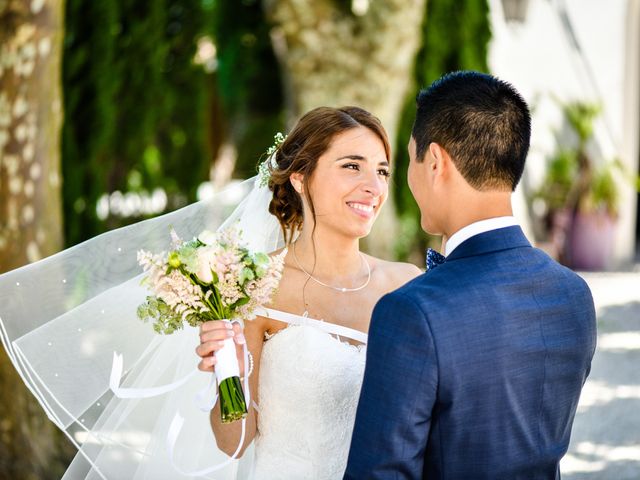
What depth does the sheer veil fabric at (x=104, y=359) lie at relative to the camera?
129 inches

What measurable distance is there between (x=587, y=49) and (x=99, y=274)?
42.4 ft

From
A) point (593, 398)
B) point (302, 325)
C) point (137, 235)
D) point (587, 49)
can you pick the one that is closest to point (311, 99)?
point (593, 398)

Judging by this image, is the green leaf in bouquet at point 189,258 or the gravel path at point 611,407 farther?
the gravel path at point 611,407

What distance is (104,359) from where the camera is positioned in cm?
344

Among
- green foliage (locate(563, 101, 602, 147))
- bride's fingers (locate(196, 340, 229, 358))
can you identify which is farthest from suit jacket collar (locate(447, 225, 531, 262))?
green foliage (locate(563, 101, 602, 147))

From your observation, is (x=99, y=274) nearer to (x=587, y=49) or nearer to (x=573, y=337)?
(x=573, y=337)

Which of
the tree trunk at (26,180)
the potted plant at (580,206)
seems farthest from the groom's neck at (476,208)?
the potted plant at (580,206)

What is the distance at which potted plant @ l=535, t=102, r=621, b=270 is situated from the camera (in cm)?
1311

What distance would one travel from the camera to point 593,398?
7469 mm

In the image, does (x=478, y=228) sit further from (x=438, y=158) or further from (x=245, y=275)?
(x=245, y=275)

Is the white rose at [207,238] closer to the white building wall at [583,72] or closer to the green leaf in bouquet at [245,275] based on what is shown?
the green leaf in bouquet at [245,275]

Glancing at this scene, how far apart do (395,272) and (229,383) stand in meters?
1.11

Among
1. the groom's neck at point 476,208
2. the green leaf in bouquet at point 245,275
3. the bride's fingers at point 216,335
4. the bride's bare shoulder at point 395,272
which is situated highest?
the groom's neck at point 476,208

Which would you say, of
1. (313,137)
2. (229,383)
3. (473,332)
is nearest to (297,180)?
(313,137)
